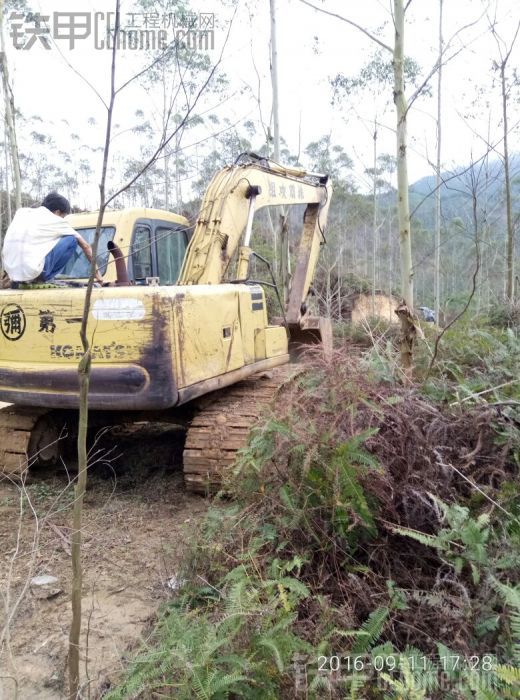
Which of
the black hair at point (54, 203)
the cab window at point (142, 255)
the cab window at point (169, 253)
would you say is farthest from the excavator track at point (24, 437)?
the cab window at point (169, 253)

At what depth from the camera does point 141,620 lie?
2709mm

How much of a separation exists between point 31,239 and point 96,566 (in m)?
2.40

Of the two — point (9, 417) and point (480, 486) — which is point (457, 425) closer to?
point (480, 486)

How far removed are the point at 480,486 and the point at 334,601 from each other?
815 mm

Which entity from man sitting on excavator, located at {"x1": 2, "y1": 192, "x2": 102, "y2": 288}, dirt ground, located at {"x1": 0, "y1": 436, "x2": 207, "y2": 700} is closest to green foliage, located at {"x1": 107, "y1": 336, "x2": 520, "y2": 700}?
dirt ground, located at {"x1": 0, "y1": 436, "x2": 207, "y2": 700}

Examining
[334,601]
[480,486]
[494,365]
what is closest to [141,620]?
[334,601]

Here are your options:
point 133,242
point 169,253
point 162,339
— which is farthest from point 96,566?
point 169,253

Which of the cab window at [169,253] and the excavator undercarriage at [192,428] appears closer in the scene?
the excavator undercarriage at [192,428]

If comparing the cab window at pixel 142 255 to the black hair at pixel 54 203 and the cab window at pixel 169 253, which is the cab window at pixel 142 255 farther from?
the black hair at pixel 54 203

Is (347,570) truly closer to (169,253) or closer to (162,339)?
(162,339)

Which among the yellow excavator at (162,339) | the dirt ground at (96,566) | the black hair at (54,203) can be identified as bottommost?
the dirt ground at (96,566)

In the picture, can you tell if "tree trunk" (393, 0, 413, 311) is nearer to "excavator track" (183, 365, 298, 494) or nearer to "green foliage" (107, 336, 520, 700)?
"excavator track" (183, 365, 298, 494)

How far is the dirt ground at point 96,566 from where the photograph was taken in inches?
91.1

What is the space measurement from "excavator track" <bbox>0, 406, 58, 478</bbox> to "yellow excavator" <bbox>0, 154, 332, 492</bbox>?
0.04 feet
